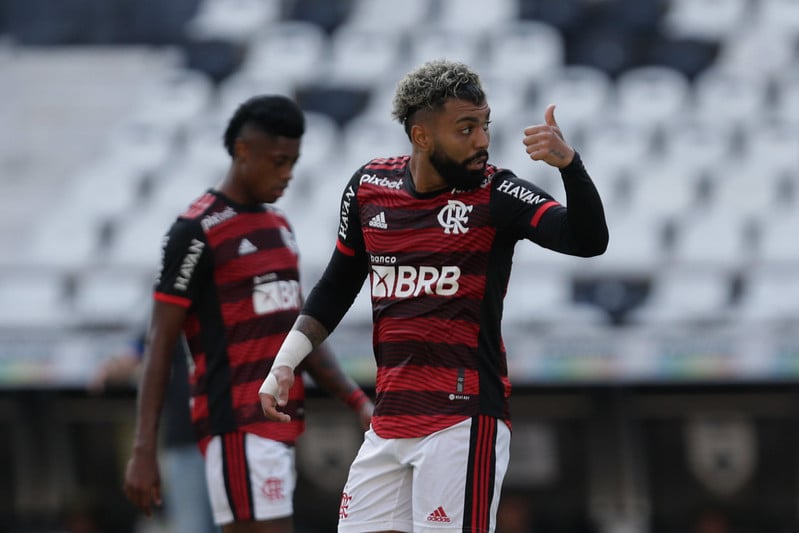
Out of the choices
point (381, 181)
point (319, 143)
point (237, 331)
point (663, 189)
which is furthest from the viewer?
point (319, 143)

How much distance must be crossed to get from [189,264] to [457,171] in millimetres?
1269

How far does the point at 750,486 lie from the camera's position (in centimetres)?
933

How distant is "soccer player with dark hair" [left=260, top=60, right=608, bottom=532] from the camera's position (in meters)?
3.63

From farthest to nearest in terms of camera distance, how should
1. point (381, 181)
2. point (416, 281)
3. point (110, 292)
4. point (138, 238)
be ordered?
point (138, 238), point (110, 292), point (381, 181), point (416, 281)

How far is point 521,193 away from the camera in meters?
3.66

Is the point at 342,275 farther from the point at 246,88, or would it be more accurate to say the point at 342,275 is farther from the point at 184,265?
the point at 246,88

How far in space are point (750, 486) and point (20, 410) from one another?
5438 mm

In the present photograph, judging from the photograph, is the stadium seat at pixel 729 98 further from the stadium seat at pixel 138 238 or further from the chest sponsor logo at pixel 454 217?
the chest sponsor logo at pixel 454 217

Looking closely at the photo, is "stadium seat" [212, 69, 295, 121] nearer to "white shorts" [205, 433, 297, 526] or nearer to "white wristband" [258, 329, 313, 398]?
"white shorts" [205, 433, 297, 526]

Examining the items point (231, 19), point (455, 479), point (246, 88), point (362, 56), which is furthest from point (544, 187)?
point (455, 479)

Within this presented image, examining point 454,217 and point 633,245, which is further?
point 633,245

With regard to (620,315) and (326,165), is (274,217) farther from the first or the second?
(326,165)

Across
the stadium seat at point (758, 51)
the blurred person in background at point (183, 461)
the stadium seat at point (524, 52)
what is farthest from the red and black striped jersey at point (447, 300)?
the stadium seat at point (758, 51)

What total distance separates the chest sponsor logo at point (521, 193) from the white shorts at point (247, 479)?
1383mm
